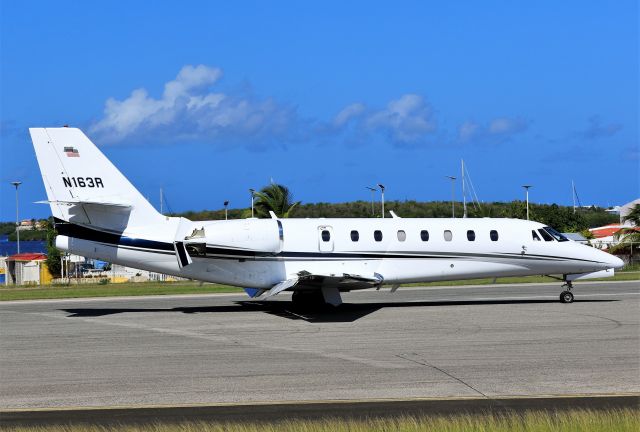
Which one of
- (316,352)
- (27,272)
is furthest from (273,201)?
(316,352)

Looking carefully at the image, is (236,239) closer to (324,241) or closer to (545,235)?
(324,241)

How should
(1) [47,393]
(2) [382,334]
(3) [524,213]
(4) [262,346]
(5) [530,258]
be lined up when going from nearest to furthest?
(1) [47,393] → (4) [262,346] → (2) [382,334] → (5) [530,258] → (3) [524,213]

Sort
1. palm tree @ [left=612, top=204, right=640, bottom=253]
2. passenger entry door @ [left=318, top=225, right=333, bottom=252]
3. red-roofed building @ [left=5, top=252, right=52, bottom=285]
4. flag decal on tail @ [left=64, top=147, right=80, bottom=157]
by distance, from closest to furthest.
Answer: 1. flag decal on tail @ [left=64, top=147, right=80, bottom=157]
2. passenger entry door @ [left=318, top=225, right=333, bottom=252]
3. palm tree @ [left=612, top=204, right=640, bottom=253]
4. red-roofed building @ [left=5, top=252, right=52, bottom=285]

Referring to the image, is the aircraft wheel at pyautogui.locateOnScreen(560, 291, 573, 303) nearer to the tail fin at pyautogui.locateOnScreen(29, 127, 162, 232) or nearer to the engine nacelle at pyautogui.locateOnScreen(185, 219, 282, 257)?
the engine nacelle at pyautogui.locateOnScreen(185, 219, 282, 257)

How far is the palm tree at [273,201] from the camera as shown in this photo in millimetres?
62500

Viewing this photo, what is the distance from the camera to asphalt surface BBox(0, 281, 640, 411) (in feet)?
42.9

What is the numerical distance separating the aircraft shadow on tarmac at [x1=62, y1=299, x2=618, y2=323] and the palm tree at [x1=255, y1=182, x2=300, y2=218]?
33.2 meters

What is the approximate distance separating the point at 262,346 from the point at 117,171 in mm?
9511

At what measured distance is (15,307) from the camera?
3005cm

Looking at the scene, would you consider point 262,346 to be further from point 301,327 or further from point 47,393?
point 47,393

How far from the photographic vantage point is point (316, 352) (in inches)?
674

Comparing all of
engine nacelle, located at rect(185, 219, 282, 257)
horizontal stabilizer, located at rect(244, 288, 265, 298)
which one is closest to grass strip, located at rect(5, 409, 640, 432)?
engine nacelle, located at rect(185, 219, 282, 257)

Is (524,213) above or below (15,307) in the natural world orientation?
above

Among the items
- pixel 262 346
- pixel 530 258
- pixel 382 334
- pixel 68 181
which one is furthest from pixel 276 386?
pixel 530 258
